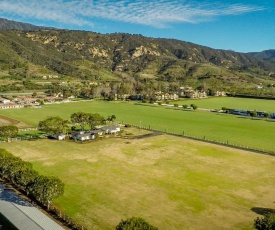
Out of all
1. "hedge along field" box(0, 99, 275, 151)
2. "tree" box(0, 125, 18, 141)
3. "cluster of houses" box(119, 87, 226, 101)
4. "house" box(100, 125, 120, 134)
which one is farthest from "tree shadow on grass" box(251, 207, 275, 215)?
"cluster of houses" box(119, 87, 226, 101)

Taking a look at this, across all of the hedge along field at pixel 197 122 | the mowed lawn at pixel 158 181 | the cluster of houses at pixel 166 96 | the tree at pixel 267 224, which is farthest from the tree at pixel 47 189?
the cluster of houses at pixel 166 96

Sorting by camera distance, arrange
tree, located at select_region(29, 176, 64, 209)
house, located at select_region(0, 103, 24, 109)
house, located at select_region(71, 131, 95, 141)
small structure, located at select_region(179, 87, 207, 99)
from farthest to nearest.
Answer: small structure, located at select_region(179, 87, 207, 99)
house, located at select_region(0, 103, 24, 109)
house, located at select_region(71, 131, 95, 141)
tree, located at select_region(29, 176, 64, 209)

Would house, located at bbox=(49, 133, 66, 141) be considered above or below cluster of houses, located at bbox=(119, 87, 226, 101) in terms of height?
below

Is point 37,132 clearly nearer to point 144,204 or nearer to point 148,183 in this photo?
point 148,183

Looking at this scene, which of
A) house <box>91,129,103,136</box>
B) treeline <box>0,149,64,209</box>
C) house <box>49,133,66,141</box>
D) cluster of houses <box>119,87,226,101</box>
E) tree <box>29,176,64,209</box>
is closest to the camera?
tree <box>29,176,64,209</box>

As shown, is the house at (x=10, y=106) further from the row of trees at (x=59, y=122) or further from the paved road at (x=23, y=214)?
the paved road at (x=23, y=214)

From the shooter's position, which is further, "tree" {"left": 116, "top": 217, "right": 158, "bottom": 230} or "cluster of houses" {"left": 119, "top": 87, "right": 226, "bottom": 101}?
"cluster of houses" {"left": 119, "top": 87, "right": 226, "bottom": 101}

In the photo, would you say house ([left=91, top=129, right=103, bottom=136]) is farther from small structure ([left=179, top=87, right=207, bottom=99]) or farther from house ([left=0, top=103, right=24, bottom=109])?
small structure ([left=179, top=87, right=207, bottom=99])

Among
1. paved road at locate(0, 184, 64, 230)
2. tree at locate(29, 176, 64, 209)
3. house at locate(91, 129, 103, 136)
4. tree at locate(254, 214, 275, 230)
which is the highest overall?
tree at locate(254, 214, 275, 230)
